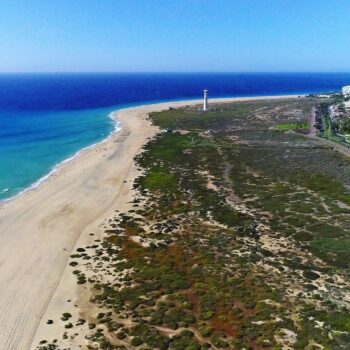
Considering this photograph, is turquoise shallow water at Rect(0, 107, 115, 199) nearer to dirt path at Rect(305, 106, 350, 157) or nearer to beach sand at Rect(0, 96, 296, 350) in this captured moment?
beach sand at Rect(0, 96, 296, 350)

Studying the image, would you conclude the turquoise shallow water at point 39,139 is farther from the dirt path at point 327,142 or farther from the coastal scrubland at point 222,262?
the dirt path at point 327,142

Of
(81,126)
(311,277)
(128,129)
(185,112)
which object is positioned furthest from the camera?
(185,112)

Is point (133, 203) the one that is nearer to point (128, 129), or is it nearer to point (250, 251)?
point (250, 251)

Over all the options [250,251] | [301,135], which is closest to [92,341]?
[250,251]

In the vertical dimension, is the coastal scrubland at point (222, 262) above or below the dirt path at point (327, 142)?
below

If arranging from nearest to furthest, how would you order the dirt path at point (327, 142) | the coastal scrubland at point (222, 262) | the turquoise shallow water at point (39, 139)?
the coastal scrubland at point (222, 262) → the turquoise shallow water at point (39, 139) → the dirt path at point (327, 142)

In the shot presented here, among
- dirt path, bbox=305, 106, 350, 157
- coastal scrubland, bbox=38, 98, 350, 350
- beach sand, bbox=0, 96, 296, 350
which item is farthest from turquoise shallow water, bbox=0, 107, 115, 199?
dirt path, bbox=305, 106, 350, 157

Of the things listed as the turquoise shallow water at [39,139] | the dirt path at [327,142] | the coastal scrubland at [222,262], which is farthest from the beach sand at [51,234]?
the dirt path at [327,142]
